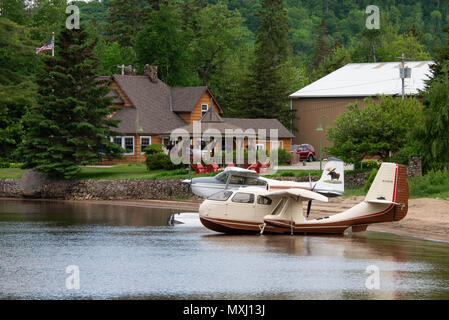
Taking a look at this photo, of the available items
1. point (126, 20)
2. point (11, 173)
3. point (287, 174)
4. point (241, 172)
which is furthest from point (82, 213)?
point (126, 20)

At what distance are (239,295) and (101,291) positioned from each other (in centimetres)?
428

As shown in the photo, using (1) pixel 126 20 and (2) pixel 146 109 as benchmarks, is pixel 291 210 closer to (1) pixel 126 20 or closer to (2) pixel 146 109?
(2) pixel 146 109

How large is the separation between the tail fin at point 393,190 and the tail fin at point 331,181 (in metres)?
5.17

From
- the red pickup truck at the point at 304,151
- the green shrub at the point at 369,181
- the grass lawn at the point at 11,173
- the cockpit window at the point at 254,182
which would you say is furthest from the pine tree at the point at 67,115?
the cockpit window at the point at 254,182

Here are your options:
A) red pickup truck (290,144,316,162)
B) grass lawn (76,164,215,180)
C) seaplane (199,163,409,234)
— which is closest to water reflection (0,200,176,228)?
grass lawn (76,164,215,180)

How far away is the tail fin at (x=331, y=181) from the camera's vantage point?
40.5 m

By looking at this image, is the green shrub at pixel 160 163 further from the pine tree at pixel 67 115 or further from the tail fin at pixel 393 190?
the tail fin at pixel 393 190

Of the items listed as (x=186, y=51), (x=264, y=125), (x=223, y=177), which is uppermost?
(x=186, y=51)

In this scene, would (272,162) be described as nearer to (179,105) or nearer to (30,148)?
(179,105)

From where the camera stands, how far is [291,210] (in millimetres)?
36250

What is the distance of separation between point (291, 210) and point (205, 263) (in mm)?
8566

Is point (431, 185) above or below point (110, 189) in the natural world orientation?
above

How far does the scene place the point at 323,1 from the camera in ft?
655

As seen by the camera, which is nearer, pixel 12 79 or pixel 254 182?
pixel 254 182
